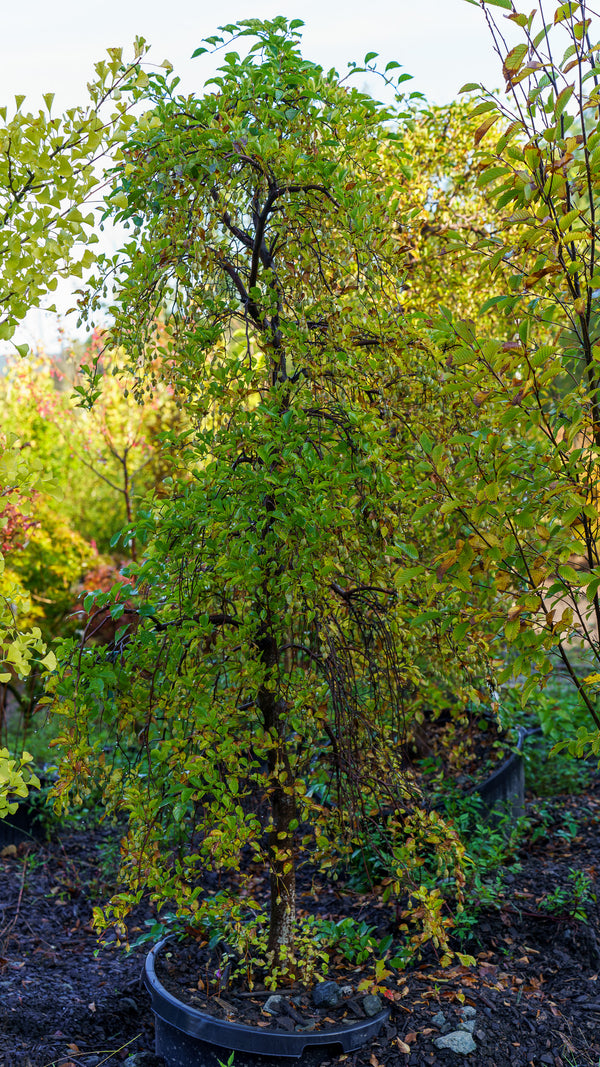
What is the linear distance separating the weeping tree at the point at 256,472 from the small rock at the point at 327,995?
1.53ft

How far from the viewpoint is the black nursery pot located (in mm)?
2365

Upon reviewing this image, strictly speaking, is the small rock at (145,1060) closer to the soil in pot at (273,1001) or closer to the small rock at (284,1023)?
the soil in pot at (273,1001)

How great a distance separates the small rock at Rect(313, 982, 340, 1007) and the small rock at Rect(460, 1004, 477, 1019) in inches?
15.5

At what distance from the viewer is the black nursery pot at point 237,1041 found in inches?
93.1

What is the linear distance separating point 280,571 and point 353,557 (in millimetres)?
235

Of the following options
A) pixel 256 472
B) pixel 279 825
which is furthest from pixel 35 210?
pixel 279 825

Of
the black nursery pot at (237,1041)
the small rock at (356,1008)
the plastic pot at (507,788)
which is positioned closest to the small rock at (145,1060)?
the black nursery pot at (237,1041)

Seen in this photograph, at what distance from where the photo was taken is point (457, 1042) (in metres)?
2.50

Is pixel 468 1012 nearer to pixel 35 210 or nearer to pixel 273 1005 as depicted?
pixel 273 1005

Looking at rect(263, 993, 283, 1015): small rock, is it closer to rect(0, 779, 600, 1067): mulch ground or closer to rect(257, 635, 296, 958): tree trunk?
rect(257, 635, 296, 958): tree trunk

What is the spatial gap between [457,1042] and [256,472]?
5.96ft

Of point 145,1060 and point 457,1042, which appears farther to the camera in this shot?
point 145,1060

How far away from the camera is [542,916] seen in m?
3.17

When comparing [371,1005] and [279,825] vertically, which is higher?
[279,825]
